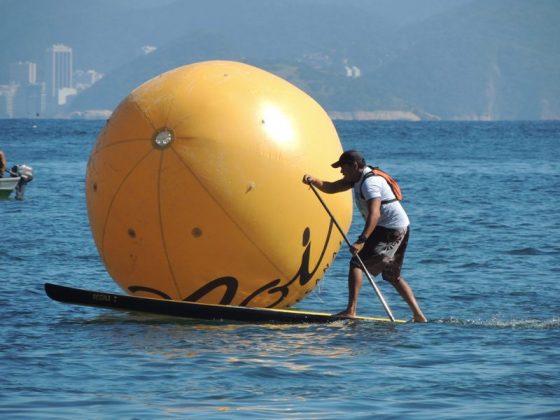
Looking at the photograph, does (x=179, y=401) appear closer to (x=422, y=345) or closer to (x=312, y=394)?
(x=312, y=394)

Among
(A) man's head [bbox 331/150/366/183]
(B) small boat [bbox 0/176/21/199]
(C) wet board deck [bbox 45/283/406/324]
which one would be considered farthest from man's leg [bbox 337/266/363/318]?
(B) small boat [bbox 0/176/21/199]

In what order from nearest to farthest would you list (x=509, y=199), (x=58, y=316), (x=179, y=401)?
(x=179, y=401) < (x=58, y=316) < (x=509, y=199)

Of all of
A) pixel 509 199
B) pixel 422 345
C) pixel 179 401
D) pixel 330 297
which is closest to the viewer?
pixel 179 401

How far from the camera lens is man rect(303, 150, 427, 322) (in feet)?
38.4

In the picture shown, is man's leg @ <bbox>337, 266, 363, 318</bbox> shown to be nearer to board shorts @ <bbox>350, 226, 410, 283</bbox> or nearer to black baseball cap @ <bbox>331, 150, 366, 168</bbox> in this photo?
board shorts @ <bbox>350, 226, 410, 283</bbox>

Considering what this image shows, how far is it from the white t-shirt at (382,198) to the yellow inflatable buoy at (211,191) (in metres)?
0.36

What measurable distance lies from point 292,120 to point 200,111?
833mm

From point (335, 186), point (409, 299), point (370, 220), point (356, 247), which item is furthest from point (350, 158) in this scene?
point (409, 299)

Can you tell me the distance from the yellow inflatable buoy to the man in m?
0.32

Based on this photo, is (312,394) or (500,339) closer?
(312,394)

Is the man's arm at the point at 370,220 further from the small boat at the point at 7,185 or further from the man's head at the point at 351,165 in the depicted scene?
the small boat at the point at 7,185

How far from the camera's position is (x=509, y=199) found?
29.7m

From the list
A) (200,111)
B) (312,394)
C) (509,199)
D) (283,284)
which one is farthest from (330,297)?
(509,199)

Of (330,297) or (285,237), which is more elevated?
(285,237)
